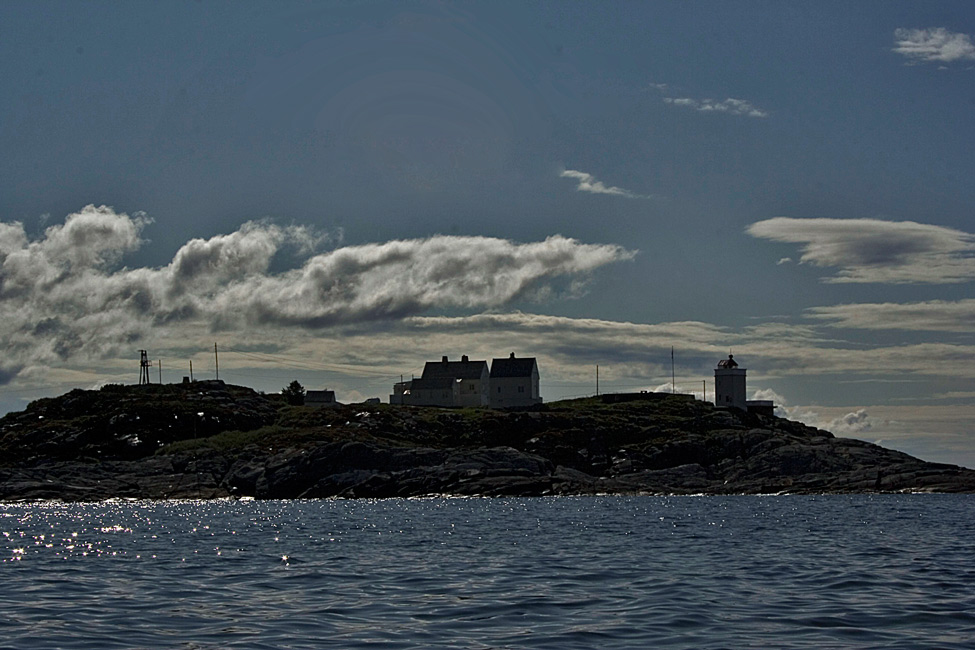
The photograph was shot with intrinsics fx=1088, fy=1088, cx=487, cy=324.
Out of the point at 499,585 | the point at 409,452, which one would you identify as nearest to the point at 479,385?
the point at 409,452

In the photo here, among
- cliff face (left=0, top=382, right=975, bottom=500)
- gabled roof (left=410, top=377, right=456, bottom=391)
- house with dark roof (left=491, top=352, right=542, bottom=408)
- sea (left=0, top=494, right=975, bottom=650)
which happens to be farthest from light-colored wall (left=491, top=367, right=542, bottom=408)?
sea (left=0, top=494, right=975, bottom=650)

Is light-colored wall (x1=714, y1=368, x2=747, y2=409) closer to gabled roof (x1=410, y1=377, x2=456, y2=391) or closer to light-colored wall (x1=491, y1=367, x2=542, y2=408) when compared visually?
light-colored wall (x1=491, y1=367, x2=542, y2=408)

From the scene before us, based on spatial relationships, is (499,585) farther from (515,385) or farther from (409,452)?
(515,385)

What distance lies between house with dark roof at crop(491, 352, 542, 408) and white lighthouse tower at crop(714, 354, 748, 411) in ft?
96.2

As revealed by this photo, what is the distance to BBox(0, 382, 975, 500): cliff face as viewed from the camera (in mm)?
115562

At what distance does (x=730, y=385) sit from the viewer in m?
168

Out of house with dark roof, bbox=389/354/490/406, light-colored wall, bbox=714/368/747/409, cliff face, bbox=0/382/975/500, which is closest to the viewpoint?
cliff face, bbox=0/382/975/500

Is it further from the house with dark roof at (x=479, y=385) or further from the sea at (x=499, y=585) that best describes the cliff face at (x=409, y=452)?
the sea at (x=499, y=585)

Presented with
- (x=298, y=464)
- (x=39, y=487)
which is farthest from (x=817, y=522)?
(x=39, y=487)

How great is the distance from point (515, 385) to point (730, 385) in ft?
112

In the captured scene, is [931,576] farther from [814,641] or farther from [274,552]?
[274,552]

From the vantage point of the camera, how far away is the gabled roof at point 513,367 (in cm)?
17638

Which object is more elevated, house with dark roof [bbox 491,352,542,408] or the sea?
house with dark roof [bbox 491,352,542,408]

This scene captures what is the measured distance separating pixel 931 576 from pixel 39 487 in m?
98.8
